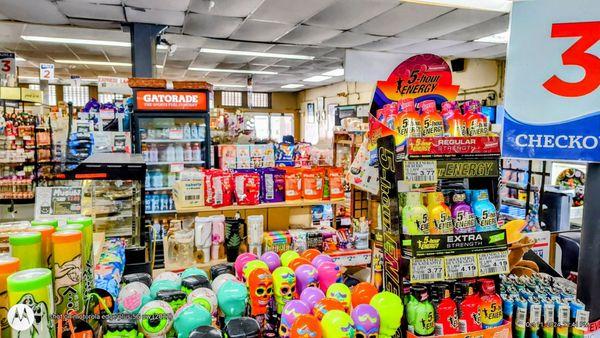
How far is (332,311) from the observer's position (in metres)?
1.42

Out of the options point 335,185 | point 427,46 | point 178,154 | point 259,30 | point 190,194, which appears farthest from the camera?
point 427,46

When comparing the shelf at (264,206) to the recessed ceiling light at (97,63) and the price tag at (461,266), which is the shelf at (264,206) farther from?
the recessed ceiling light at (97,63)

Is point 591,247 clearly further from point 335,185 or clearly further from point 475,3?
point 475,3

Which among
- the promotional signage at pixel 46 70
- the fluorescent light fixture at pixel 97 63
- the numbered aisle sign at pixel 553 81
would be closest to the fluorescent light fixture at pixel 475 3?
→ the numbered aisle sign at pixel 553 81

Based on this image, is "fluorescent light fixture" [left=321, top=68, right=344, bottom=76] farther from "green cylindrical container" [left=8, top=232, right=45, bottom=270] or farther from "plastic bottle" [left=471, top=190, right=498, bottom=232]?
"green cylindrical container" [left=8, top=232, right=45, bottom=270]

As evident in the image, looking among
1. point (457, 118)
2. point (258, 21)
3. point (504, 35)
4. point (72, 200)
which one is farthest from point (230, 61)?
point (457, 118)

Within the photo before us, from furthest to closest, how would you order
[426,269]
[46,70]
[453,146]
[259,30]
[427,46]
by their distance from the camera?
1. [46,70]
2. [427,46]
3. [259,30]
4. [453,146]
5. [426,269]

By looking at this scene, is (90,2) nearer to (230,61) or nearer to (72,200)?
(72,200)

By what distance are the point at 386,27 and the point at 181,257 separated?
15.8ft

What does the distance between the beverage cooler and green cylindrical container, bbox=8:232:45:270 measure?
459 cm

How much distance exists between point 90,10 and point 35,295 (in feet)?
19.0

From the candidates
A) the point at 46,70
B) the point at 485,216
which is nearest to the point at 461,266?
the point at 485,216

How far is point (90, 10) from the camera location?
5.74 meters

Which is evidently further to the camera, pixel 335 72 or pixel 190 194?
pixel 335 72
